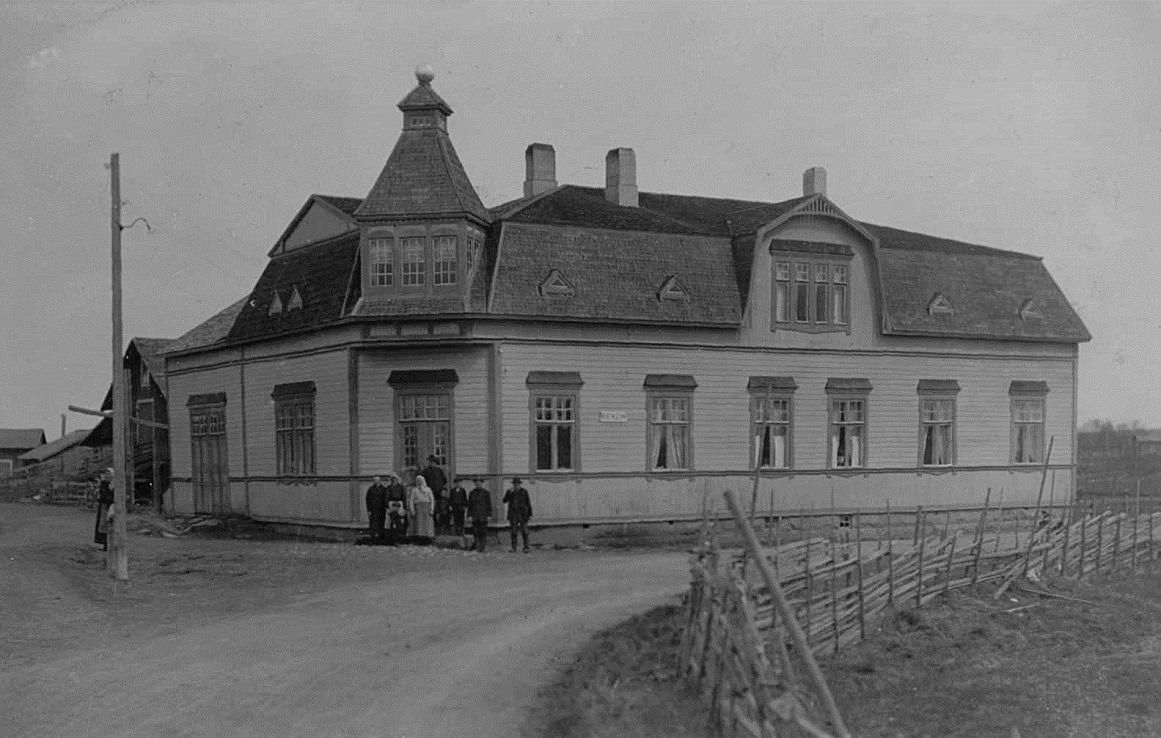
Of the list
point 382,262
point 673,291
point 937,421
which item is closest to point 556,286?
point 673,291

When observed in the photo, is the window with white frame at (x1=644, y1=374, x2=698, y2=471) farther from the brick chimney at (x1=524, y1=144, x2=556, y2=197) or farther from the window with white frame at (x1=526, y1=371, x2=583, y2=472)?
the brick chimney at (x1=524, y1=144, x2=556, y2=197)

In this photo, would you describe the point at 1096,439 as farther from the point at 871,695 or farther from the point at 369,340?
the point at 871,695

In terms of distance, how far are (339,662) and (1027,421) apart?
1007 inches

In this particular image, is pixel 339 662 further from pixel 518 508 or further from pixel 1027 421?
pixel 1027 421

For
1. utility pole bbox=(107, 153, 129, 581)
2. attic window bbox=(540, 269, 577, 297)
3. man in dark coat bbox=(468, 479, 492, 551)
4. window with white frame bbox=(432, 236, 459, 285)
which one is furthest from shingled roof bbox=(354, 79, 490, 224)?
utility pole bbox=(107, 153, 129, 581)

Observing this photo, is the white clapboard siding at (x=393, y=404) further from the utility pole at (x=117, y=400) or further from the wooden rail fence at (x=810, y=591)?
the wooden rail fence at (x=810, y=591)

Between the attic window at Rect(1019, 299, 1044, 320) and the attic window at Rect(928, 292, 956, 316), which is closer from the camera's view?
the attic window at Rect(928, 292, 956, 316)

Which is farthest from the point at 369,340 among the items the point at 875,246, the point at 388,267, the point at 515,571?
the point at 875,246

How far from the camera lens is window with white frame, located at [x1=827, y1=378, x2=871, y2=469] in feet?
103

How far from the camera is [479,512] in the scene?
25500mm

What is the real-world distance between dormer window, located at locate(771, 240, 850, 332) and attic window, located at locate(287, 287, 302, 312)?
38.5 ft

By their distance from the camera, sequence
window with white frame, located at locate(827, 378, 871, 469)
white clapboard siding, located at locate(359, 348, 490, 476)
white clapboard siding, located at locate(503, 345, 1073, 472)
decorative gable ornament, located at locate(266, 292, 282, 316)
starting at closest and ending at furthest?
white clapboard siding, located at locate(359, 348, 490, 476), white clapboard siding, located at locate(503, 345, 1073, 472), window with white frame, located at locate(827, 378, 871, 469), decorative gable ornament, located at locate(266, 292, 282, 316)

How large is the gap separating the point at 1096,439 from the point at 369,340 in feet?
225

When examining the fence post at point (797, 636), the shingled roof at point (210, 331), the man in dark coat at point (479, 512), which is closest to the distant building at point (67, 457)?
the shingled roof at point (210, 331)
